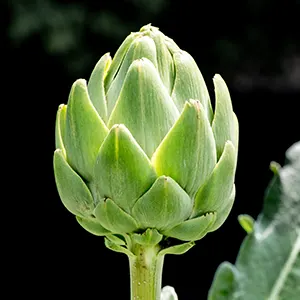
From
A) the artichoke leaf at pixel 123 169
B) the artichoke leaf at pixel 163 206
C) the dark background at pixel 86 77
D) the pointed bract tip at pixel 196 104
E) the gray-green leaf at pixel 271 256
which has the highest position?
the dark background at pixel 86 77

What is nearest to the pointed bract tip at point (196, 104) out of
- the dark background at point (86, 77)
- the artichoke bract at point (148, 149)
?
the artichoke bract at point (148, 149)

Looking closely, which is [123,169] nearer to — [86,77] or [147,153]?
[147,153]

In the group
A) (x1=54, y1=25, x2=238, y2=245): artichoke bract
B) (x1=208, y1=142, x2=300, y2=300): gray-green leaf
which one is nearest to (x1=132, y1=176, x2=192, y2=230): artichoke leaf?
(x1=54, y1=25, x2=238, y2=245): artichoke bract

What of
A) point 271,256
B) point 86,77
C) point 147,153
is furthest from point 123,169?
point 86,77

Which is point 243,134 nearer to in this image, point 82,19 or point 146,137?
point 82,19

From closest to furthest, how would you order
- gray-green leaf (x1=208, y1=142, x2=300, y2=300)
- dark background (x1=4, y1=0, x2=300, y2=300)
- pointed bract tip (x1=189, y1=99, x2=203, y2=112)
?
1. gray-green leaf (x1=208, y1=142, x2=300, y2=300)
2. pointed bract tip (x1=189, y1=99, x2=203, y2=112)
3. dark background (x1=4, y1=0, x2=300, y2=300)

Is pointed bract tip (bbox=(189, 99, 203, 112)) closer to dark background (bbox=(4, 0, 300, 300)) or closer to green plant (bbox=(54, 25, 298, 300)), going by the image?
green plant (bbox=(54, 25, 298, 300))

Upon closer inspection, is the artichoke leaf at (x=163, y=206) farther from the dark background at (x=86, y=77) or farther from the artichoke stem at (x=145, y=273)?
the dark background at (x=86, y=77)
